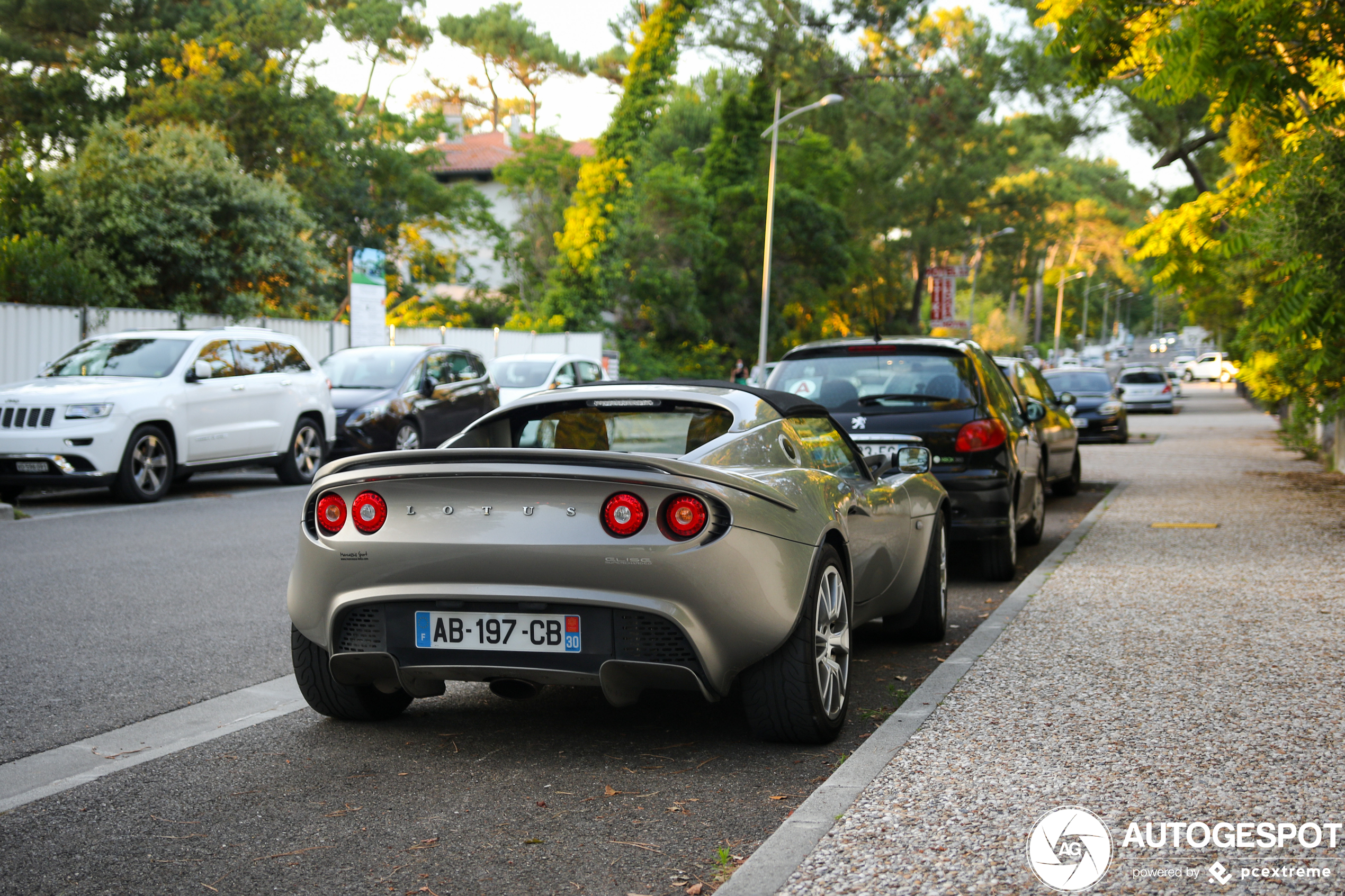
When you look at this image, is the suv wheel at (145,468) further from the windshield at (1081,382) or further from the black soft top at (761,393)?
the windshield at (1081,382)

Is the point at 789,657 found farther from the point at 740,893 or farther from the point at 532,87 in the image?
the point at 532,87

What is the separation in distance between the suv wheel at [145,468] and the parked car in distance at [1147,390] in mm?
31037

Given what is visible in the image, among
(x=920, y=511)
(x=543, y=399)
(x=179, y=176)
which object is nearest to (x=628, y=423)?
(x=543, y=399)

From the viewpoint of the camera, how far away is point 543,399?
5410 millimetres

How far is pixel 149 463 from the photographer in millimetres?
13258

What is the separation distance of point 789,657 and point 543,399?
1.63 m

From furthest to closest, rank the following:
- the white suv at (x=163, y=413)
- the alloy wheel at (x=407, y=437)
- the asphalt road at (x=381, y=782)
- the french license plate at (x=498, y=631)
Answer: the alloy wheel at (x=407, y=437), the white suv at (x=163, y=413), the french license plate at (x=498, y=631), the asphalt road at (x=381, y=782)

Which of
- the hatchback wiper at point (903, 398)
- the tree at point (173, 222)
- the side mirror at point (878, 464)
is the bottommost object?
the side mirror at point (878, 464)

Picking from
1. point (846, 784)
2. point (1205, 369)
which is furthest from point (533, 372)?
point (1205, 369)

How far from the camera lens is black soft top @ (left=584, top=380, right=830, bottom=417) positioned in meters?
5.32

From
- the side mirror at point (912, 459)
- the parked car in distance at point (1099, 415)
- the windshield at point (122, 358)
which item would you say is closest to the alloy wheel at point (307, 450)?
the windshield at point (122, 358)

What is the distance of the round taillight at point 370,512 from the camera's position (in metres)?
4.47

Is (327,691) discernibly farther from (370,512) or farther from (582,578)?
(582,578)

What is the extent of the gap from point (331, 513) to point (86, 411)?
365 inches
